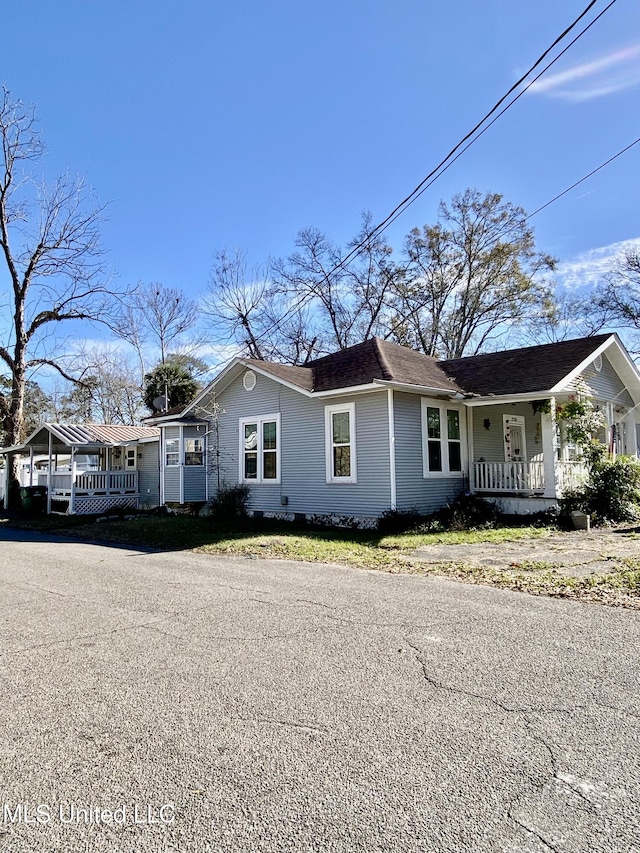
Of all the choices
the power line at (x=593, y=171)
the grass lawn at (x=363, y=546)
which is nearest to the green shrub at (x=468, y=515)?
the grass lawn at (x=363, y=546)

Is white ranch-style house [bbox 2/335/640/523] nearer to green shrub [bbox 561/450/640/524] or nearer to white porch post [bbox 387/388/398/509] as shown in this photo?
white porch post [bbox 387/388/398/509]

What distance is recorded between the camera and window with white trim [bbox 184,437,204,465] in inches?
744

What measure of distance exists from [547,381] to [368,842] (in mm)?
13693

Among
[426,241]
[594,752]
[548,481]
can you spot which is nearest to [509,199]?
[426,241]

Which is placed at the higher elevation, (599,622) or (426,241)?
(426,241)

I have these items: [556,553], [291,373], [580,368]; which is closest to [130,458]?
[291,373]

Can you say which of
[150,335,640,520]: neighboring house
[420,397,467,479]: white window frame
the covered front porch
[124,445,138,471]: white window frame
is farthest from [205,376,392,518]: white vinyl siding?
[124,445,138,471]: white window frame

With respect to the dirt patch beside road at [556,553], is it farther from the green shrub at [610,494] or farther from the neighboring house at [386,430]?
the neighboring house at [386,430]

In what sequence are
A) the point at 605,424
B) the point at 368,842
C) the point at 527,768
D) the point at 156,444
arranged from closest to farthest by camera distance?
the point at 368,842 < the point at 527,768 < the point at 605,424 < the point at 156,444

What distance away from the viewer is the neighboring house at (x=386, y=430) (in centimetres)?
1415

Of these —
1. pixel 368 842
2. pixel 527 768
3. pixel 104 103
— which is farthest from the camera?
pixel 104 103

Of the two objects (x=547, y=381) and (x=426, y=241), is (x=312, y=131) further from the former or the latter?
(x=426, y=241)

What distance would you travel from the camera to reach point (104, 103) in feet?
46.7

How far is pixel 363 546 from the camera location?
37.3ft
